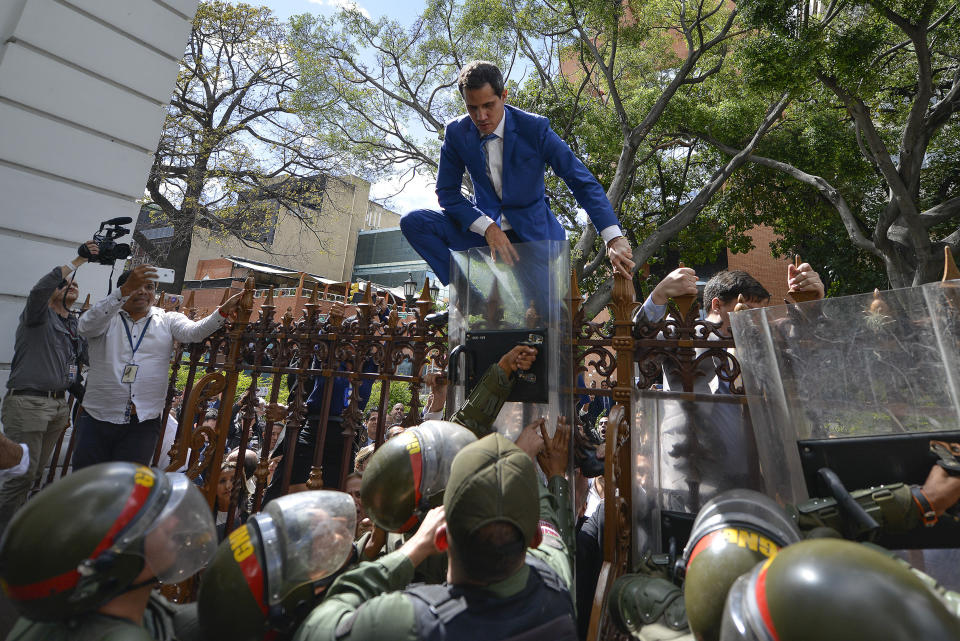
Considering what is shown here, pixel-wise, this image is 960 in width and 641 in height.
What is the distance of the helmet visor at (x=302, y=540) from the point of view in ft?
4.38

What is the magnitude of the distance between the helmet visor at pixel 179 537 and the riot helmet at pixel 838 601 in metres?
1.35

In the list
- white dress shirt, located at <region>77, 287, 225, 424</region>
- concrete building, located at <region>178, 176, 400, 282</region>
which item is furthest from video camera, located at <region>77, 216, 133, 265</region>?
concrete building, located at <region>178, 176, 400, 282</region>

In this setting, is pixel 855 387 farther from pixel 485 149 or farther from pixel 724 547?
pixel 485 149

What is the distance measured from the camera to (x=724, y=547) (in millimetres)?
1315

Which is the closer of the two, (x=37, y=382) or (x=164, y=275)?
(x=37, y=382)

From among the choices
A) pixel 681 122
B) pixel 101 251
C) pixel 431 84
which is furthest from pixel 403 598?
pixel 431 84

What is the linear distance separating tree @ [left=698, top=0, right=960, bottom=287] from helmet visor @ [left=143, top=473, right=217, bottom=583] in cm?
835

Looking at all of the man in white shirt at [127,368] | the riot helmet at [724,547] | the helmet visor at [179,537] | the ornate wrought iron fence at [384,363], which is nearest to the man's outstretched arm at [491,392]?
the ornate wrought iron fence at [384,363]

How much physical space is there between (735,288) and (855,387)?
0.91 m

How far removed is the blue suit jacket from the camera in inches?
111

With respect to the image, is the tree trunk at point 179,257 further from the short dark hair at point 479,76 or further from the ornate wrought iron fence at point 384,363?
the short dark hair at point 479,76

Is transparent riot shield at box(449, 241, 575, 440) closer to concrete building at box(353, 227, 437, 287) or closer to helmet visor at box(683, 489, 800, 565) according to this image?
helmet visor at box(683, 489, 800, 565)

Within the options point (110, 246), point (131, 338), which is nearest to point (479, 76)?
point (131, 338)

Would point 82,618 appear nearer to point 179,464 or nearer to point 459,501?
point 459,501
